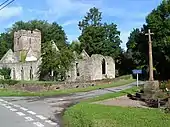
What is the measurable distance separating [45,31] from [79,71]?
169 ft

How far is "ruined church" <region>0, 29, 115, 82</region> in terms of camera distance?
197ft

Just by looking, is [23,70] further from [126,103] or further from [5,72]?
[126,103]

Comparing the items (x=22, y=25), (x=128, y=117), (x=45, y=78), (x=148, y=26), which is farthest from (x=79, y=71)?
(x=22, y=25)

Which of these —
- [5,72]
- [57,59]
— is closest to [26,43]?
[5,72]

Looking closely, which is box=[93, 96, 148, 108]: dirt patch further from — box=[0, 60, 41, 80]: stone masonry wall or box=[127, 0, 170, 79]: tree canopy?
box=[0, 60, 41, 80]: stone masonry wall

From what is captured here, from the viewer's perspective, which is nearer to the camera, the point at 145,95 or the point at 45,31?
the point at 145,95

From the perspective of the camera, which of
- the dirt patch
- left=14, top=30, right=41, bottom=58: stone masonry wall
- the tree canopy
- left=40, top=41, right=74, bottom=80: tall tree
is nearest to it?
the dirt patch

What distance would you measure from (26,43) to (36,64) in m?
18.8

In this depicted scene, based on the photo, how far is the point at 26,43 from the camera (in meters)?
83.4

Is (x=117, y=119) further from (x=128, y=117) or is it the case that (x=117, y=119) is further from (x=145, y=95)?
(x=145, y=95)

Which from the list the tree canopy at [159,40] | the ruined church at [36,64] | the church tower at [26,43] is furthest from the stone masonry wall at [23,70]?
the tree canopy at [159,40]

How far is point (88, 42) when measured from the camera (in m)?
77.1

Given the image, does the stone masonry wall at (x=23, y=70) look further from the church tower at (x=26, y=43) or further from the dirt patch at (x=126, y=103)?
the dirt patch at (x=126, y=103)

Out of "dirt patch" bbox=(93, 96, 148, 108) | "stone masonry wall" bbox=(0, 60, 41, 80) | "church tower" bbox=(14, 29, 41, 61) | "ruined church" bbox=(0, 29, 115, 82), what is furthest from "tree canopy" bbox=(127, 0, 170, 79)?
"dirt patch" bbox=(93, 96, 148, 108)
